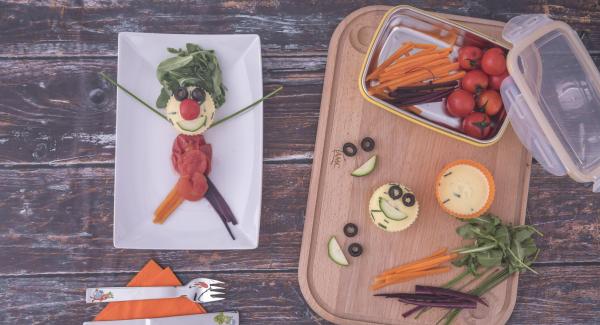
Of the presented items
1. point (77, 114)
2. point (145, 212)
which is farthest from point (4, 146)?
point (145, 212)

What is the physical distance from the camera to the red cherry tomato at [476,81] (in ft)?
5.72

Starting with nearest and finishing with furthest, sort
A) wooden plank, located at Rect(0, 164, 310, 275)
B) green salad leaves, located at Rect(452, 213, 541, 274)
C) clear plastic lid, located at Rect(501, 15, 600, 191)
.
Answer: clear plastic lid, located at Rect(501, 15, 600, 191), green salad leaves, located at Rect(452, 213, 541, 274), wooden plank, located at Rect(0, 164, 310, 275)

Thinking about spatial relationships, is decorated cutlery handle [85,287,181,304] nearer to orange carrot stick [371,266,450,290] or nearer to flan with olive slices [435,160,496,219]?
orange carrot stick [371,266,450,290]

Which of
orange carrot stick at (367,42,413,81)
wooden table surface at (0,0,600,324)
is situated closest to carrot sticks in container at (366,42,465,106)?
orange carrot stick at (367,42,413,81)

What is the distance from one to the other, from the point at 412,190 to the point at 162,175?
0.88 meters

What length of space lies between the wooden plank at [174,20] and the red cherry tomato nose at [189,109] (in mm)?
341

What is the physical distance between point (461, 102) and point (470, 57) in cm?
16

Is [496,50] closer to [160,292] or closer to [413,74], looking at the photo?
[413,74]

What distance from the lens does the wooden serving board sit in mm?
1851

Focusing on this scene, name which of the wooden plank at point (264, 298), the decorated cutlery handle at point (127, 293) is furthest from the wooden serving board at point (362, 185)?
the decorated cutlery handle at point (127, 293)

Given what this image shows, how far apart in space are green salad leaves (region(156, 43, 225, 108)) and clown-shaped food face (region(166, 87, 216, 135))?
0.03 meters

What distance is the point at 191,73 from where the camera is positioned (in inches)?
69.4

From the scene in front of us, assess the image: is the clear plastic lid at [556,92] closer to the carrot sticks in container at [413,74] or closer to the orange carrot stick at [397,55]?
the carrot sticks in container at [413,74]

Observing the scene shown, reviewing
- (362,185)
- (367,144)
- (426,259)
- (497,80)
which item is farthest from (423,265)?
(497,80)
